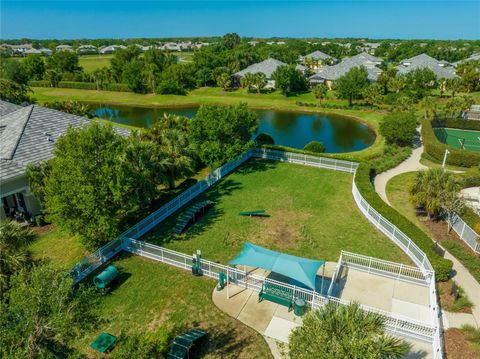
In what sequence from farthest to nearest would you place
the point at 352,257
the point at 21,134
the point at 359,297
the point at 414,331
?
the point at 21,134 < the point at 352,257 < the point at 359,297 < the point at 414,331

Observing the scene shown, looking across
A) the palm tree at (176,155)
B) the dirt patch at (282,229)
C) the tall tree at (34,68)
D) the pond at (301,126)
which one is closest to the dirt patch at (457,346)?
the dirt patch at (282,229)

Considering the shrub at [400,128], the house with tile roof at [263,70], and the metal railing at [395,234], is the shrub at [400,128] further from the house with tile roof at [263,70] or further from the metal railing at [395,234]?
the house with tile roof at [263,70]

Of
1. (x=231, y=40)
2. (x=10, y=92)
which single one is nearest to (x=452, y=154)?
(x=10, y=92)

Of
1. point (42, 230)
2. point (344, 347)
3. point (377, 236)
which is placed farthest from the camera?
point (42, 230)

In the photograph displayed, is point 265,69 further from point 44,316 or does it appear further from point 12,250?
point 44,316

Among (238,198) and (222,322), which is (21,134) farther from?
(222,322)

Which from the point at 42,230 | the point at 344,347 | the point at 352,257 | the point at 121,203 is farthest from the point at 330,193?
the point at 42,230

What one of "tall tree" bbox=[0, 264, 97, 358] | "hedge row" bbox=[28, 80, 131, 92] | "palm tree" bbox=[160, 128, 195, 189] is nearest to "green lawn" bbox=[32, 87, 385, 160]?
"hedge row" bbox=[28, 80, 131, 92]
